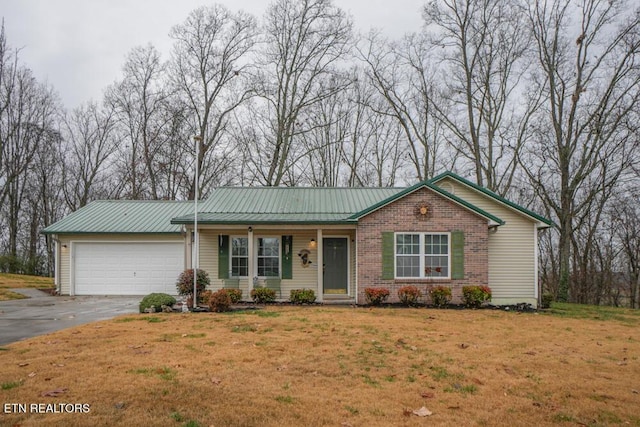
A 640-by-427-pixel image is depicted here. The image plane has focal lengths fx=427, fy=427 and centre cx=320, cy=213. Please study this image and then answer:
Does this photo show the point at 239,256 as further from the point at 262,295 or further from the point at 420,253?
the point at 420,253

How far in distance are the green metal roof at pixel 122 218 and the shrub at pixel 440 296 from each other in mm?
9636

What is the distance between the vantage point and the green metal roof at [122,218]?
55.5 feet

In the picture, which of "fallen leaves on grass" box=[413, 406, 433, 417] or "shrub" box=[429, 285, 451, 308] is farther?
"shrub" box=[429, 285, 451, 308]

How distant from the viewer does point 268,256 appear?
1527 cm

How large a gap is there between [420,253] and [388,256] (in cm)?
106

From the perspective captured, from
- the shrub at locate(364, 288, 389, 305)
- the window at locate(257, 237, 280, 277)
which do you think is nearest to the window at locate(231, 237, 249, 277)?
the window at locate(257, 237, 280, 277)

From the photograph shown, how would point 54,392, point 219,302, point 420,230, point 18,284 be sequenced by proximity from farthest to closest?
point 18,284
point 420,230
point 219,302
point 54,392

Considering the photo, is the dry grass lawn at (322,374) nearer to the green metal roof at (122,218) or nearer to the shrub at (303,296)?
the shrub at (303,296)

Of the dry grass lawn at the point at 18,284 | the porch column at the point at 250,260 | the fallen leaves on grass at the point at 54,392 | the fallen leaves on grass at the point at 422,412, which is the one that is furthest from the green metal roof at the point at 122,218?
the fallen leaves on grass at the point at 422,412

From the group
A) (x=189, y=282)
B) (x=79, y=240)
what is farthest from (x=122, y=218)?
(x=189, y=282)

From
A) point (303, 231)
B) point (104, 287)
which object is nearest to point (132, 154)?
point (104, 287)

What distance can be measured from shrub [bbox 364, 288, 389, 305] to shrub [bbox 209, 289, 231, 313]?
4.29 meters

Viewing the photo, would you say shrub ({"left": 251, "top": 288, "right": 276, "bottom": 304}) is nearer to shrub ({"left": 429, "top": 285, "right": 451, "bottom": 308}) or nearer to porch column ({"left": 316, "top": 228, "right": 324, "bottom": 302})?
porch column ({"left": 316, "top": 228, "right": 324, "bottom": 302})

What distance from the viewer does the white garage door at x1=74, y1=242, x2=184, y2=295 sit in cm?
1708
